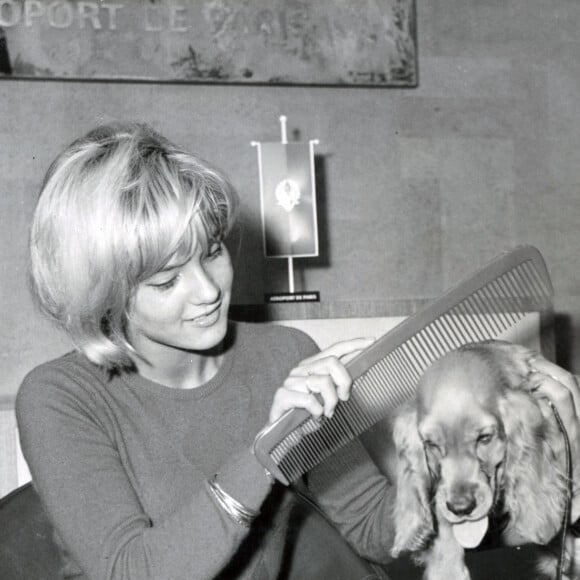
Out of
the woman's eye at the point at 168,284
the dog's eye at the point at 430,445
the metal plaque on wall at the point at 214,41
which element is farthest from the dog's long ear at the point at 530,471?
the metal plaque on wall at the point at 214,41

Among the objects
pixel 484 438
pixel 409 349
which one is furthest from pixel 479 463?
pixel 409 349

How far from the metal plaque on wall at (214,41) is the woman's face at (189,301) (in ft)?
6.13

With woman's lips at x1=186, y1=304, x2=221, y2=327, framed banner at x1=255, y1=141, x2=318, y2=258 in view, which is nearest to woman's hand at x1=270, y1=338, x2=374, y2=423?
woman's lips at x1=186, y1=304, x2=221, y2=327

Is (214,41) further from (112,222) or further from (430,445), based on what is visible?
(430,445)

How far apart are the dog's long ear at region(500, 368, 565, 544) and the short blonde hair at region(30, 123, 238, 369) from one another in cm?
52

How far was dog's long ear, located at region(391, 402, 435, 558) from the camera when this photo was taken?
111 centimetres

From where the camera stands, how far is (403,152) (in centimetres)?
A: 314

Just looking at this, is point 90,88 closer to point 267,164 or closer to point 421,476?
point 267,164

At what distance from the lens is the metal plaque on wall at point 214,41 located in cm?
275

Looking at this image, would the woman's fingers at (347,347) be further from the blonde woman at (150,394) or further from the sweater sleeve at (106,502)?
the sweater sleeve at (106,502)

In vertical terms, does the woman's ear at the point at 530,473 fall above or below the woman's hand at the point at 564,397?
below

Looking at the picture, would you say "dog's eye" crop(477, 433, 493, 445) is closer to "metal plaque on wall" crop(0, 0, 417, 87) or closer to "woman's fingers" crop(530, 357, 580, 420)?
"woman's fingers" crop(530, 357, 580, 420)

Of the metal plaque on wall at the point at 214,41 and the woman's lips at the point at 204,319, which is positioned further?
the metal plaque on wall at the point at 214,41

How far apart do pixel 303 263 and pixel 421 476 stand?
195 centimetres
